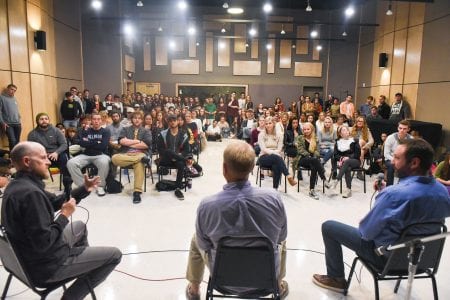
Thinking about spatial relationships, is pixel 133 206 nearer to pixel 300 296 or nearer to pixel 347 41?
pixel 300 296

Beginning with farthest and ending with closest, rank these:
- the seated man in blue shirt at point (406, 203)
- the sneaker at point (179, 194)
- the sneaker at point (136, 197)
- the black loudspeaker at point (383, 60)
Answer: the black loudspeaker at point (383, 60), the sneaker at point (179, 194), the sneaker at point (136, 197), the seated man in blue shirt at point (406, 203)

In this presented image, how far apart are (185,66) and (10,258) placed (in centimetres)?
1429

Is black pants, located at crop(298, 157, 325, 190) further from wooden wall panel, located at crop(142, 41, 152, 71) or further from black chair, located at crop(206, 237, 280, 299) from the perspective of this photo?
wooden wall panel, located at crop(142, 41, 152, 71)

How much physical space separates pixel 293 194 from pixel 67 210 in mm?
3814

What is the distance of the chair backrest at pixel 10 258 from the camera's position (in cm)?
178

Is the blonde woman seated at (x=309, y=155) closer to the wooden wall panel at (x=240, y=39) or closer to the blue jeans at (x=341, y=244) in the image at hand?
the blue jeans at (x=341, y=244)

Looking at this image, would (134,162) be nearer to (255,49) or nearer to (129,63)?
(129,63)

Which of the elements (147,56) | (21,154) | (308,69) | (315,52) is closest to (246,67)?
(308,69)

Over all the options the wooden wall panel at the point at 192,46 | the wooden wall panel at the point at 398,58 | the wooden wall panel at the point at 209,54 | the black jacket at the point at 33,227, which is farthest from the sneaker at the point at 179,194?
the wooden wall panel at the point at 192,46

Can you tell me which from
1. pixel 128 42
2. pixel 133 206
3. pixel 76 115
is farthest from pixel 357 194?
pixel 128 42

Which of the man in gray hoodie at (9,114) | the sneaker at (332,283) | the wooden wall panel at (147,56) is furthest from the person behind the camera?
the wooden wall panel at (147,56)

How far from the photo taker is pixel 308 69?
611 inches

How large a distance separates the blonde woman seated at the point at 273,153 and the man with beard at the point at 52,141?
2815 mm

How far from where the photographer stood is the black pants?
522 cm
